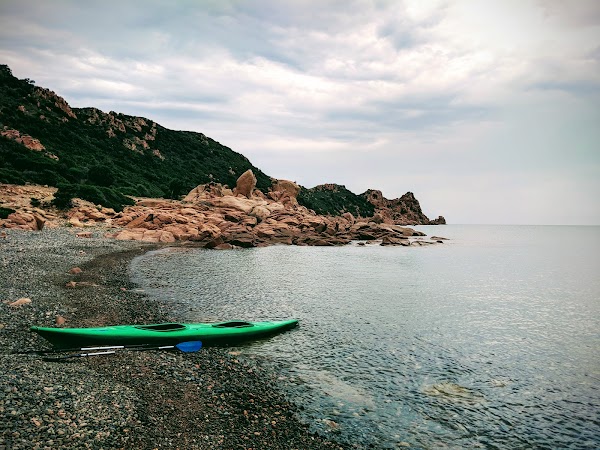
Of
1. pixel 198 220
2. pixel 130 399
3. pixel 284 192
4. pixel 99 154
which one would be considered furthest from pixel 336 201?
pixel 130 399

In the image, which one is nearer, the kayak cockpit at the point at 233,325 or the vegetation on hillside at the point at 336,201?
the kayak cockpit at the point at 233,325

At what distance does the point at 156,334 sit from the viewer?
11.0 meters

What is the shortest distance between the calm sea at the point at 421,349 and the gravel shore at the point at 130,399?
3.34 ft

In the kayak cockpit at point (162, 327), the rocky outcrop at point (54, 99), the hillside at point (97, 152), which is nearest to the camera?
the kayak cockpit at point (162, 327)

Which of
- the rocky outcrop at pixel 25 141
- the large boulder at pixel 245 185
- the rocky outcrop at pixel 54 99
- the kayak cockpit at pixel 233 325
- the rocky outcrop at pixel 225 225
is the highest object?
the rocky outcrop at pixel 54 99

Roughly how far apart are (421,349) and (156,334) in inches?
338

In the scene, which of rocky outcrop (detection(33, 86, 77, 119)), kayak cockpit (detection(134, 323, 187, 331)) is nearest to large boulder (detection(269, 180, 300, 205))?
rocky outcrop (detection(33, 86, 77, 119))

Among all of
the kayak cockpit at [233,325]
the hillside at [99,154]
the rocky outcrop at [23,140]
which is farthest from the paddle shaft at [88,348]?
the rocky outcrop at [23,140]

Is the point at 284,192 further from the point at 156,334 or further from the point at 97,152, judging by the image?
the point at 156,334

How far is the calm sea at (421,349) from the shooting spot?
815cm

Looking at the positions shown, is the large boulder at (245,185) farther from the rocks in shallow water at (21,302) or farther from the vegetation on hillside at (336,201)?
the rocks in shallow water at (21,302)

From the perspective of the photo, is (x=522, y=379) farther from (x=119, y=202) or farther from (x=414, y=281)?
(x=119, y=202)

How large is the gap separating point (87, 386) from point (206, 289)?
12.9 metres

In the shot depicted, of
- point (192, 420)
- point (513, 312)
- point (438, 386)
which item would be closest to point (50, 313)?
point (192, 420)
